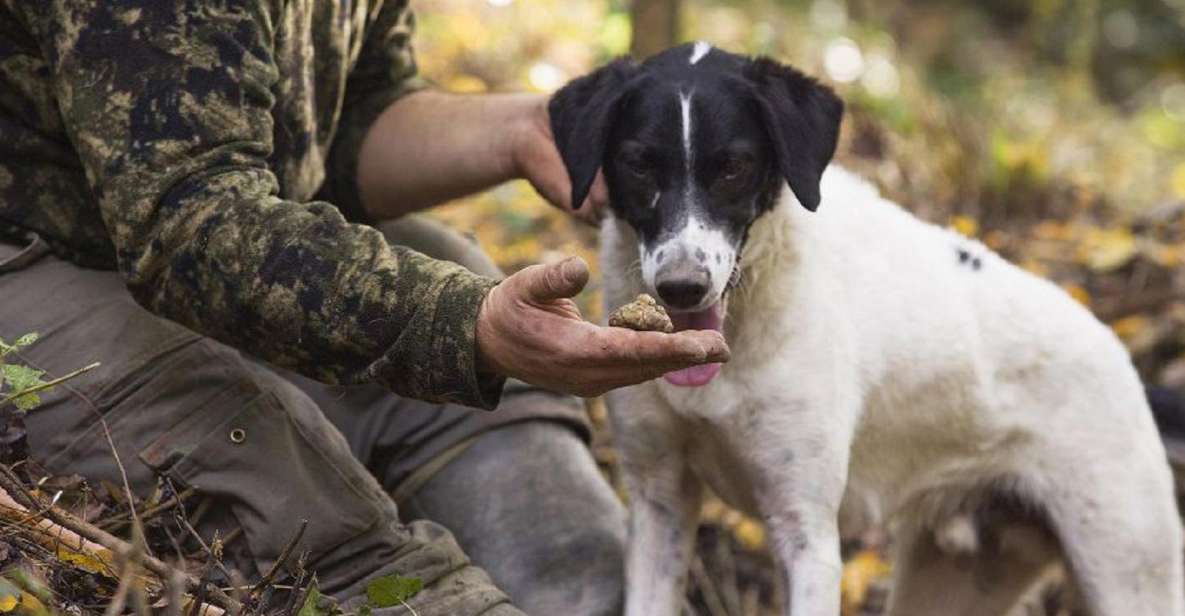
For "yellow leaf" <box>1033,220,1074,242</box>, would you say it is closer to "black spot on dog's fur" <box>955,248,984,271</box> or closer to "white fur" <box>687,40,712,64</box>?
"black spot on dog's fur" <box>955,248,984,271</box>

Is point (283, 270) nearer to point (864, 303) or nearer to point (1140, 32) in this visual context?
point (864, 303)

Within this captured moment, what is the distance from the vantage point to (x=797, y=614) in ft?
10.2

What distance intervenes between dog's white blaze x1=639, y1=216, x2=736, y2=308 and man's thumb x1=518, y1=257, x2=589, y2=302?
1.80ft

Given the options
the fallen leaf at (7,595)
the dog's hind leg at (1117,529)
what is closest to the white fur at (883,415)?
the dog's hind leg at (1117,529)

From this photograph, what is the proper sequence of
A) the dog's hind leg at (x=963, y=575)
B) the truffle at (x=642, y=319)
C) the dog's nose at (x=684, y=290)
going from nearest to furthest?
the truffle at (x=642, y=319)
the dog's nose at (x=684, y=290)
the dog's hind leg at (x=963, y=575)

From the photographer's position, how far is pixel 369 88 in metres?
3.82

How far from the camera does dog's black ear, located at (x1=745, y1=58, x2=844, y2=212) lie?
118 inches

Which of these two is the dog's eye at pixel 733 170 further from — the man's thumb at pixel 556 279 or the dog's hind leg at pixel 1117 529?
the dog's hind leg at pixel 1117 529

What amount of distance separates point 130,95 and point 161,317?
485 mm

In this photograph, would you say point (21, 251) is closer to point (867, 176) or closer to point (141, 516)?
point (141, 516)

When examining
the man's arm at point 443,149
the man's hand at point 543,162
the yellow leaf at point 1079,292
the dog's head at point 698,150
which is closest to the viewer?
the dog's head at point 698,150

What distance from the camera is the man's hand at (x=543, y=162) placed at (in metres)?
3.41

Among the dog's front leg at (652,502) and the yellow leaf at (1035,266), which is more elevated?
the dog's front leg at (652,502)

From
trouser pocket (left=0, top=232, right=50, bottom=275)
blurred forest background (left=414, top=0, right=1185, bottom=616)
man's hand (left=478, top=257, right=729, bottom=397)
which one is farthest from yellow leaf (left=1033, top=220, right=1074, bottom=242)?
trouser pocket (left=0, top=232, right=50, bottom=275)
